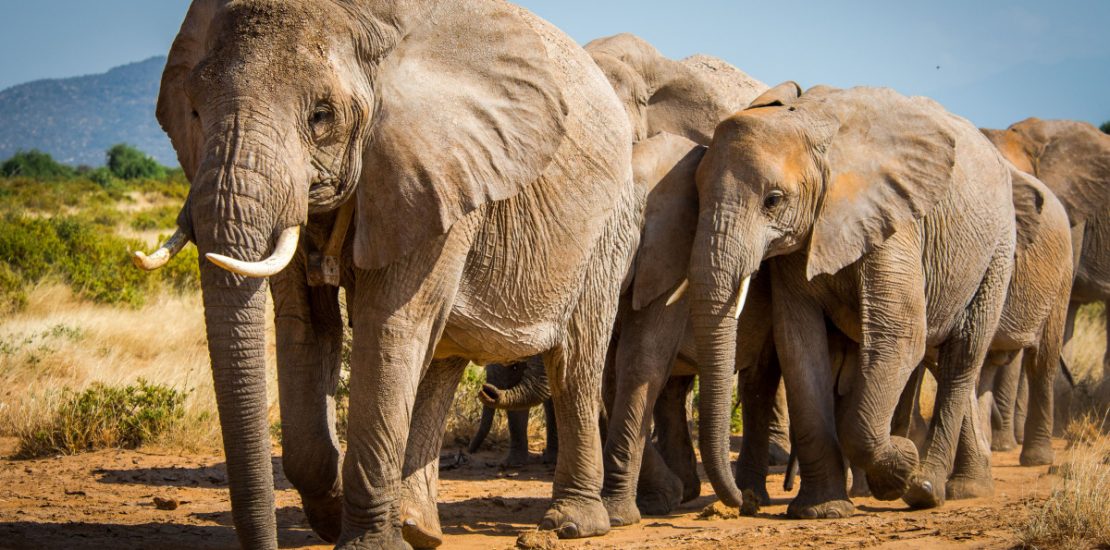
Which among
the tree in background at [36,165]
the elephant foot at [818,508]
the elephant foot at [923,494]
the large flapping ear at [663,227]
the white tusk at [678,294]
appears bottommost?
the elephant foot at [818,508]

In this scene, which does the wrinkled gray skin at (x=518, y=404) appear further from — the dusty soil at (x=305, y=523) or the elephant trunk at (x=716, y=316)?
the elephant trunk at (x=716, y=316)

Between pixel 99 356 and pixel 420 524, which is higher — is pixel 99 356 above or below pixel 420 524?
above

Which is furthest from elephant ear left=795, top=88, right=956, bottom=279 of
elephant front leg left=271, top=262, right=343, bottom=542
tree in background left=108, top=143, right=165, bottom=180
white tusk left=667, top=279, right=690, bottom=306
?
tree in background left=108, top=143, right=165, bottom=180

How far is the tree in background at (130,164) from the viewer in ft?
165

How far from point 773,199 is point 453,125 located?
249cm

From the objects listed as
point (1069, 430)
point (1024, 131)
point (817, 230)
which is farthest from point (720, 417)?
point (1024, 131)

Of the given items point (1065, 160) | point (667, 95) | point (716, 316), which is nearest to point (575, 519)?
point (716, 316)

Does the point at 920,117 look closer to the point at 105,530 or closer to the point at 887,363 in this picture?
the point at 887,363

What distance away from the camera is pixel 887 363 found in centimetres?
726

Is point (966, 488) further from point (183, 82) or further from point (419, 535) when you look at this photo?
point (183, 82)

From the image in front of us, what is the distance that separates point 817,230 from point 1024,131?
584 cm

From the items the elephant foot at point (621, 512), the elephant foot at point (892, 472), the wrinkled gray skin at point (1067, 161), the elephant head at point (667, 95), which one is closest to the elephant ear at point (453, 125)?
the elephant foot at point (621, 512)

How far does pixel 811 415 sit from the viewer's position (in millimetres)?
7180

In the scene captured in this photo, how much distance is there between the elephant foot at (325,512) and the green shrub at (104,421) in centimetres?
306
